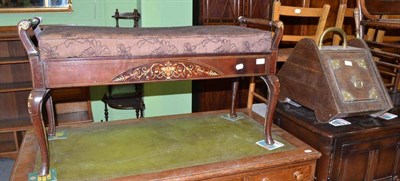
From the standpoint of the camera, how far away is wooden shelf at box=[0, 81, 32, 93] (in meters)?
2.51

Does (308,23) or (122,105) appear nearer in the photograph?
(122,105)

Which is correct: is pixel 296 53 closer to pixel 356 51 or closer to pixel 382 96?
pixel 356 51

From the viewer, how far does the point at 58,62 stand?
3.85 ft

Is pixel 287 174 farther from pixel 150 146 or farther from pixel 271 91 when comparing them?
pixel 150 146

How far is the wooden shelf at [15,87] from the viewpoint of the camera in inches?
99.0

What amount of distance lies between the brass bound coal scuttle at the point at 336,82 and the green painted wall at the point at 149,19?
4.06ft

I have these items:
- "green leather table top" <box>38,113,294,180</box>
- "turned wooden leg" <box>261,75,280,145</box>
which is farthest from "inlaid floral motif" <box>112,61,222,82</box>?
"green leather table top" <box>38,113,294,180</box>

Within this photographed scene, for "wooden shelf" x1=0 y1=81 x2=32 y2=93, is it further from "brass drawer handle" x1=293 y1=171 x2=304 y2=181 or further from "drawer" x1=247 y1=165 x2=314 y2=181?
"brass drawer handle" x1=293 y1=171 x2=304 y2=181

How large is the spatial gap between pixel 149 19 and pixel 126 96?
0.66 m

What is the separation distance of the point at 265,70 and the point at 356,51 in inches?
25.0

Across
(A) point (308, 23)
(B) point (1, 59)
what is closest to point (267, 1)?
(A) point (308, 23)

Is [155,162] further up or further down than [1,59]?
further down

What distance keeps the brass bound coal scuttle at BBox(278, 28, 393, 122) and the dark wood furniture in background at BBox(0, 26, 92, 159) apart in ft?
5.92

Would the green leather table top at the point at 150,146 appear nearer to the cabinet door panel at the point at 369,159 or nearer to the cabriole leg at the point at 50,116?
the cabriole leg at the point at 50,116
